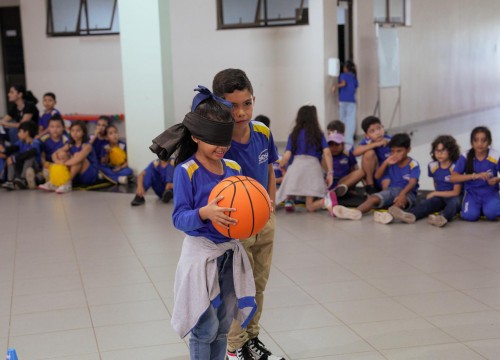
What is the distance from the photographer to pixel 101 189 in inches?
390

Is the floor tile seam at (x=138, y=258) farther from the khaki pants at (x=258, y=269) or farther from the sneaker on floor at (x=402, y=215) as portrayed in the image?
the sneaker on floor at (x=402, y=215)

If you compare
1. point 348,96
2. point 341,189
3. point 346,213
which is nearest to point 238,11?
point 348,96

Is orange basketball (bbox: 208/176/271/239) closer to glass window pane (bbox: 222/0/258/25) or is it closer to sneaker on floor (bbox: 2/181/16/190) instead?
sneaker on floor (bbox: 2/181/16/190)

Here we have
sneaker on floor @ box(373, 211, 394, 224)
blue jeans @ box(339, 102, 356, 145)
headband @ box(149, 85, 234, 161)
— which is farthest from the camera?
blue jeans @ box(339, 102, 356, 145)

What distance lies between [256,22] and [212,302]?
1028 centimetres

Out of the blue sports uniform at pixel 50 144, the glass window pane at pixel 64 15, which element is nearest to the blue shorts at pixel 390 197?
the blue sports uniform at pixel 50 144

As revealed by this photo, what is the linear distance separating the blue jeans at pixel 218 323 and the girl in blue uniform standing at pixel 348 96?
31.9ft

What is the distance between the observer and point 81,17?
1464 cm

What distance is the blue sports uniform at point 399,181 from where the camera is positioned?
A: 297 inches

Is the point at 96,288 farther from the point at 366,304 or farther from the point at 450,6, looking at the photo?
the point at 450,6

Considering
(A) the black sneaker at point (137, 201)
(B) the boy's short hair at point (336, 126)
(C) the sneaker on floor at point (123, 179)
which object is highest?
(B) the boy's short hair at point (336, 126)

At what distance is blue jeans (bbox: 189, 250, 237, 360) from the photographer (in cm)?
320

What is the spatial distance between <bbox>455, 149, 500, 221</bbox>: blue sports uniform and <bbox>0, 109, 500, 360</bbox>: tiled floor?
0.13m

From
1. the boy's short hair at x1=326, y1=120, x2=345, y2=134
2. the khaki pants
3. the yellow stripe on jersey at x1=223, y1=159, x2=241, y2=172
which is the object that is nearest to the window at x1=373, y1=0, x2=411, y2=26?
the boy's short hair at x1=326, y1=120, x2=345, y2=134
